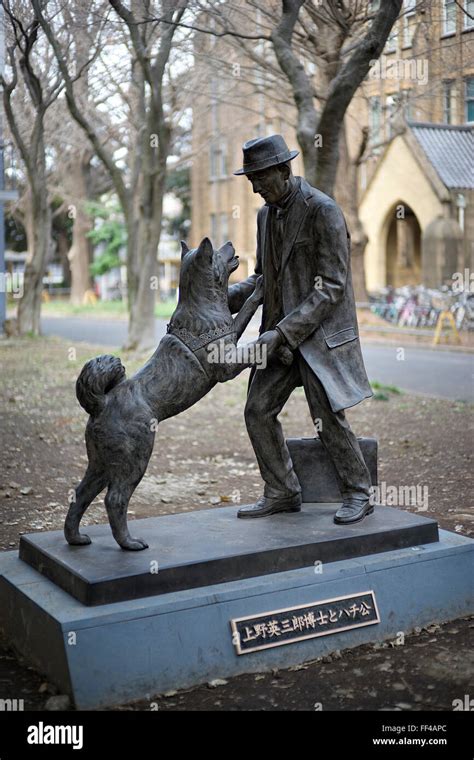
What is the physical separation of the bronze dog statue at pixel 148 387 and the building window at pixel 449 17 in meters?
8.04

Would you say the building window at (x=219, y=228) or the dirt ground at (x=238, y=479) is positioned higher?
the building window at (x=219, y=228)

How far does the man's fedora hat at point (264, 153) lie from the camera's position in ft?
16.7

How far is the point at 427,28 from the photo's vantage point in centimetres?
1341

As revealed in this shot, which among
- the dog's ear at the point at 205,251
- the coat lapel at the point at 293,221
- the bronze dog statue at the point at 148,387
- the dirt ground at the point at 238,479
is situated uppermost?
the coat lapel at the point at 293,221

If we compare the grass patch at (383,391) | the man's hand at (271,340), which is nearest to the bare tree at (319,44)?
the grass patch at (383,391)

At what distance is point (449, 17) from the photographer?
Result: 12.4m

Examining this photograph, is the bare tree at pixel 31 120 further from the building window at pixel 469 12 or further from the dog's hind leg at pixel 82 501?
the dog's hind leg at pixel 82 501

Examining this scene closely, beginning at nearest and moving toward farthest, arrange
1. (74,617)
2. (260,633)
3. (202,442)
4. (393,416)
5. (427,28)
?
(74,617), (260,633), (202,442), (393,416), (427,28)

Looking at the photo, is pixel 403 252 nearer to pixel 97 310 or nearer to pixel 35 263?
pixel 97 310

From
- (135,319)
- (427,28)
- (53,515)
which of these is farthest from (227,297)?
(135,319)

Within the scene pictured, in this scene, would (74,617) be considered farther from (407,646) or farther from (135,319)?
(135,319)

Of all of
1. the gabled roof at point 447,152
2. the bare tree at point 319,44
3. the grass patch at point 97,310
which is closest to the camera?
the bare tree at point 319,44

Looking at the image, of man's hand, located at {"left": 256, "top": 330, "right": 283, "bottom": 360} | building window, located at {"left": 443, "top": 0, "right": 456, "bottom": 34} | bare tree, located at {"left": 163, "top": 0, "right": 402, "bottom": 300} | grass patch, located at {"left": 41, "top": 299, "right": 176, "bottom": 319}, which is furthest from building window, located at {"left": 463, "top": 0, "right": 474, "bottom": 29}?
grass patch, located at {"left": 41, "top": 299, "right": 176, "bottom": 319}

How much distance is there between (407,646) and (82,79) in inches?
580
